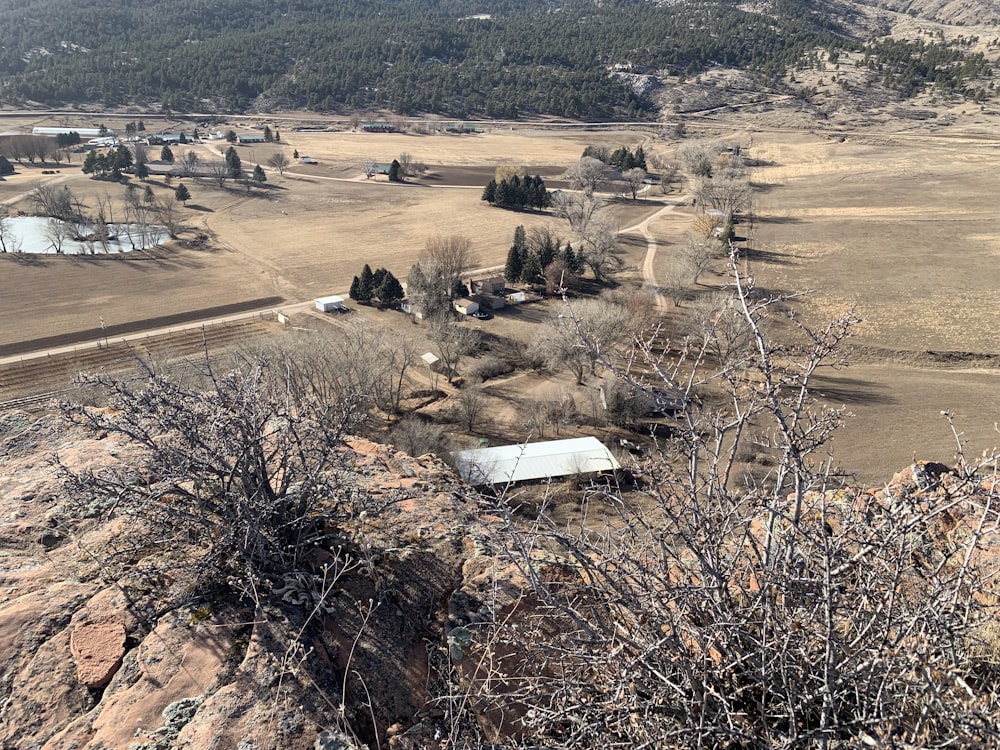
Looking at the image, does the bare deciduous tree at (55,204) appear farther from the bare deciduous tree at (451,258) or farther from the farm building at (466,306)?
the farm building at (466,306)

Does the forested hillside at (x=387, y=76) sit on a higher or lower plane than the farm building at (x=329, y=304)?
higher

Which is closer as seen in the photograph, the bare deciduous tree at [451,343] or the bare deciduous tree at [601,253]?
the bare deciduous tree at [451,343]

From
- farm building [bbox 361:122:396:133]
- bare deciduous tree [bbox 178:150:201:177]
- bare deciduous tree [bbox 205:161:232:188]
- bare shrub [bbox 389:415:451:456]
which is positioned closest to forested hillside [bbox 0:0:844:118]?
farm building [bbox 361:122:396:133]

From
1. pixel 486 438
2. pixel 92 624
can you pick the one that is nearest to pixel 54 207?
pixel 486 438

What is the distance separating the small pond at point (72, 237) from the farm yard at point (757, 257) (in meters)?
4.26

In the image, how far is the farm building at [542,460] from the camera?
31.8m

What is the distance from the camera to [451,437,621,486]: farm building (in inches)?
1251

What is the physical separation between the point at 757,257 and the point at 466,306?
3511cm

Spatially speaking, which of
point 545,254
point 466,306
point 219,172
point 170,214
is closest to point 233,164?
point 219,172

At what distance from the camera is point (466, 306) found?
5494cm

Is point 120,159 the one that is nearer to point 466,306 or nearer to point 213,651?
point 466,306

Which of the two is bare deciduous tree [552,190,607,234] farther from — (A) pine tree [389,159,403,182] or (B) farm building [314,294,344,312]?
(A) pine tree [389,159,403,182]

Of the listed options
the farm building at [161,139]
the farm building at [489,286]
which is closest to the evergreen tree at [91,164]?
the farm building at [161,139]

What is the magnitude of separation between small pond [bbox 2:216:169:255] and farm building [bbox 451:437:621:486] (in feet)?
205
